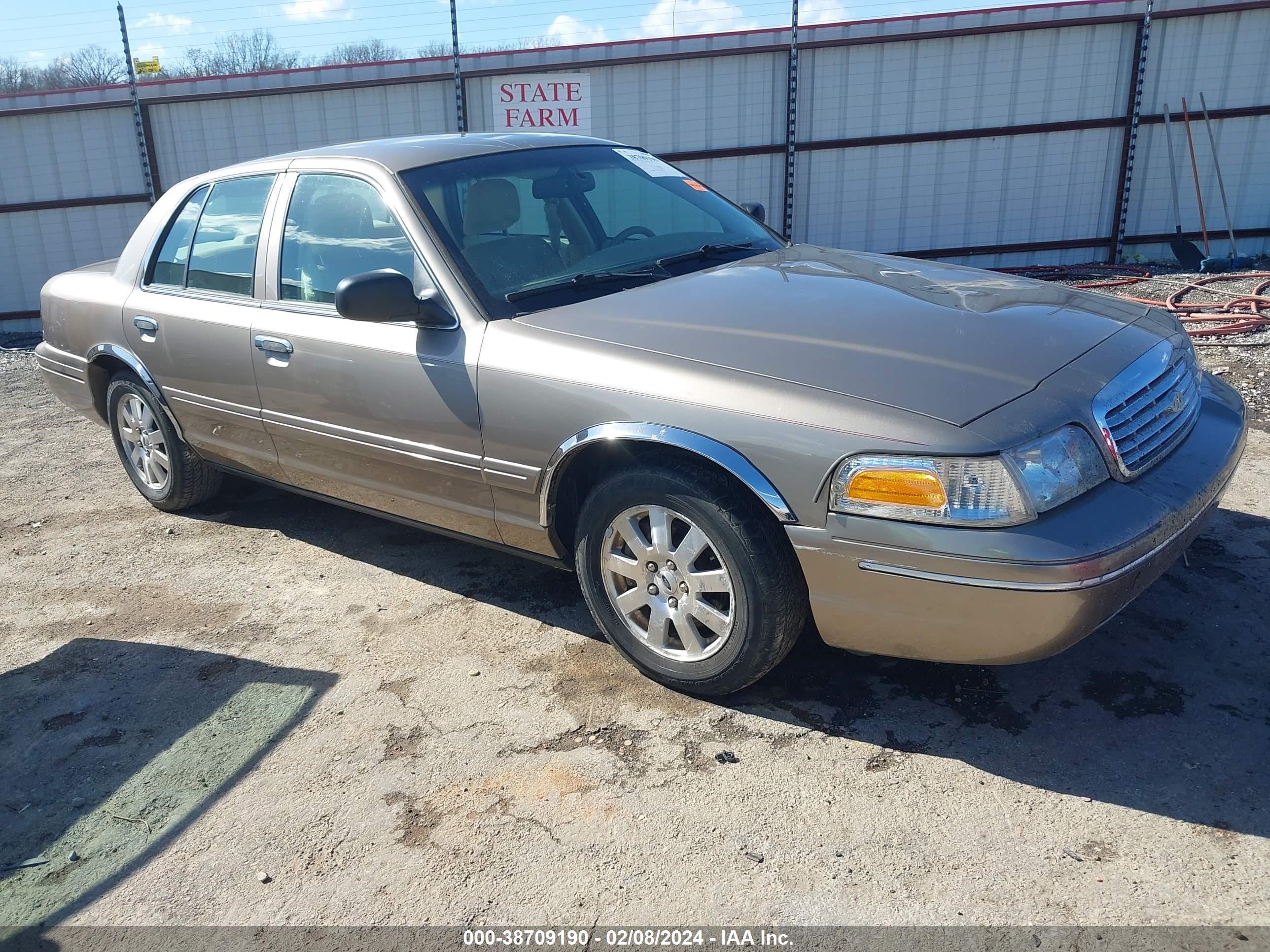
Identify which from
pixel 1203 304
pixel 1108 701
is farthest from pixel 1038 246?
pixel 1108 701

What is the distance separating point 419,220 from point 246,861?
217 cm

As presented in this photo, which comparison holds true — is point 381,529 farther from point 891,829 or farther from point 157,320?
point 891,829

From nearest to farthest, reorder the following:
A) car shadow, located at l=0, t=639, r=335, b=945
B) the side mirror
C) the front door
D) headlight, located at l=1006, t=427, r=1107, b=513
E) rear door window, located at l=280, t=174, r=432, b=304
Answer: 1. headlight, located at l=1006, t=427, r=1107, b=513
2. car shadow, located at l=0, t=639, r=335, b=945
3. the side mirror
4. the front door
5. rear door window, located at l=280, t=174, r=432, b=304

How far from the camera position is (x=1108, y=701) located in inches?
121

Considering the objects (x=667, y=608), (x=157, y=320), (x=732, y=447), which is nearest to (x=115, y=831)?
(x=667, y=608)

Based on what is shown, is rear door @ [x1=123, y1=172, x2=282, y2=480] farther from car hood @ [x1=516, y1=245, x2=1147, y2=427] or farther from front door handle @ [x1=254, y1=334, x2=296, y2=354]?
car hood @ [x1=516, y1=245, x2=1147, y2=427]

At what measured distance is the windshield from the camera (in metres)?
3.55

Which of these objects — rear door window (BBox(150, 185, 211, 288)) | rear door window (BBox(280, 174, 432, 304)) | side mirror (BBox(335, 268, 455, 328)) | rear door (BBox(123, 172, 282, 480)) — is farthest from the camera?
rear door window (BBox(150, 185, 211, 288))

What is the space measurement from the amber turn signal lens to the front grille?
1.89 feet

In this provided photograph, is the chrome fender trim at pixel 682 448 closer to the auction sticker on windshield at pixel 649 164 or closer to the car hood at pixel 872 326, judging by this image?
the car hood at pixel 872 326

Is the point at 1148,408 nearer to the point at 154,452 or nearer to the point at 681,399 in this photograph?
the point at 681,399

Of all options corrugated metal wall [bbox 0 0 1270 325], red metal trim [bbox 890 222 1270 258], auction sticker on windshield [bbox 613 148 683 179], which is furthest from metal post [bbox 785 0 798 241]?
auction sticker on windshield [bbox 613 148 683 179]

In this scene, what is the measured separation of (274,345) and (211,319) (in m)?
0.55

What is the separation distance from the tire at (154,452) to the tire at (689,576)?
104 inches
